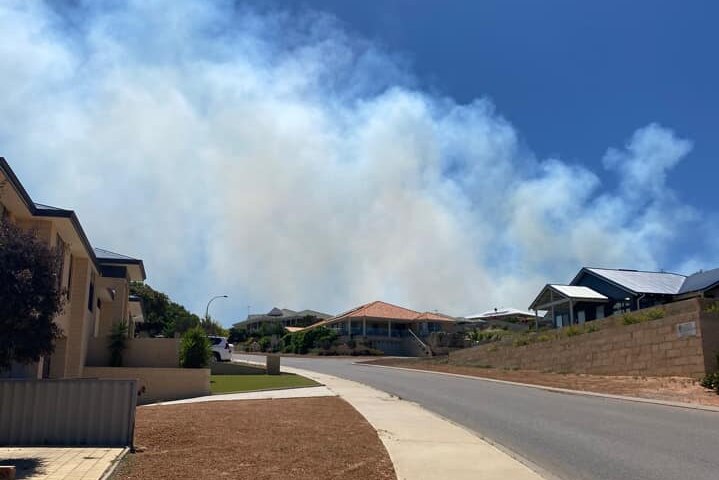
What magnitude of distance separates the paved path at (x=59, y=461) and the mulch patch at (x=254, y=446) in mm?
316

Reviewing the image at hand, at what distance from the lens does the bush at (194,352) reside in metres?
25.9

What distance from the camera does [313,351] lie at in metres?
71.4

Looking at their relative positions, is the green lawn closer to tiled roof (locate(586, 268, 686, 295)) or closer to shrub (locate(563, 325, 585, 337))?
shrub (locate(563, 325, 585, 337))

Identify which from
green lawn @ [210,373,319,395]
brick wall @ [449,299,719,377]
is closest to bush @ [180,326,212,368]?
green lawn @ [210,373,319,395]

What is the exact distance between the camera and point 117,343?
25391 mm

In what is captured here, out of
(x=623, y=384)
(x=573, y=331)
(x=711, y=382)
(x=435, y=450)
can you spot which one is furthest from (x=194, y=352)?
(x=573, y=331)

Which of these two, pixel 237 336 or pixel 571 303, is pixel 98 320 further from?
pixel 237 336

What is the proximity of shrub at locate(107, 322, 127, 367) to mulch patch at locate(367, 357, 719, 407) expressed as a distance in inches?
669

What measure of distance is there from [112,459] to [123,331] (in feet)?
55.4

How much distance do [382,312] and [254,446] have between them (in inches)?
2713

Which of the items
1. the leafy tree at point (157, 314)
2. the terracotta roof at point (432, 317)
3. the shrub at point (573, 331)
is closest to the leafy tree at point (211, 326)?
the leafy tree at point (157, 314)

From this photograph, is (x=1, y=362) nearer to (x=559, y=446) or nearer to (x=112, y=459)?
(x=112, y=459)

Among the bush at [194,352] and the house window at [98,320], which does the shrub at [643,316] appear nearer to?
the bush at [194,352]

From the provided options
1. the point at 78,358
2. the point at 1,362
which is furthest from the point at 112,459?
the point at 78,358
